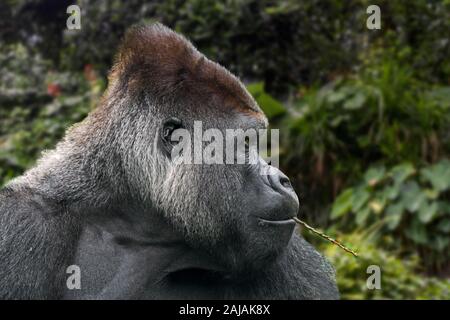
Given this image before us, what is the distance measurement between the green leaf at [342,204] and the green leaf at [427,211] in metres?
0.71

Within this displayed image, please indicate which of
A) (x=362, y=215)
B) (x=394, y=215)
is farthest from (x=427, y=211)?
(x=362, y=215)

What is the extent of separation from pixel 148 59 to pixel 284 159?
5.48 meters

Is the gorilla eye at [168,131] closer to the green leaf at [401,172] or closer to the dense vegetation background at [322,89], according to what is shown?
the dense vegetation background at [322,89]

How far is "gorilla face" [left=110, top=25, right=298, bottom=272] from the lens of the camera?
328 cm

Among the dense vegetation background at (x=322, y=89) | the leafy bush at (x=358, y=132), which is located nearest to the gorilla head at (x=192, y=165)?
the dense vegetation background at (x=322, y=89)

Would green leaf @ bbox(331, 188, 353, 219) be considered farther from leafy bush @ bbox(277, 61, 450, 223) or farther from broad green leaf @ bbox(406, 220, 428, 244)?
broad green leaf @ bbox(406, 220, 428, 244)

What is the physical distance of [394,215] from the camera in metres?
7.80

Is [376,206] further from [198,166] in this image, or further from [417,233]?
[198,166]

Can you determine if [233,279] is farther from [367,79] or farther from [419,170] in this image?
[367,79]

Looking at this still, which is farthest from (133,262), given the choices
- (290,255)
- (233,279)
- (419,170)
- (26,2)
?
(26,2)

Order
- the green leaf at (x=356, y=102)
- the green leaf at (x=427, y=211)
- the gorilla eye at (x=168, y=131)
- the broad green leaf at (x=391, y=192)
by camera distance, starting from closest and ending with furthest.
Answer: the gorilla eye at (x=168, y=131) < the green leaf at (x=427, y=211) < the broad green leaf at (x=391, y=192) < the green leaf at (x=356, y=102)

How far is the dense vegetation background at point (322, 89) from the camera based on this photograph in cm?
796

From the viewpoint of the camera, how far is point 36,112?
9219mm

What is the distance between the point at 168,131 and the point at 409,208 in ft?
16.1
